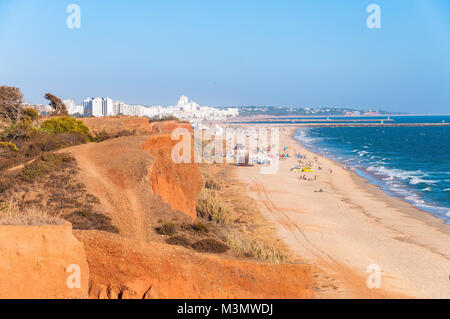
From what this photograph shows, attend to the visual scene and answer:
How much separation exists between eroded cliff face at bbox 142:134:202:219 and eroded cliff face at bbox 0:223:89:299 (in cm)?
645

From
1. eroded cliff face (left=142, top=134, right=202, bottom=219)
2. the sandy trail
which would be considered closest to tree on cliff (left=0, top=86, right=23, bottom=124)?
the sandy trail

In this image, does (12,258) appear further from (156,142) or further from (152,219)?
(156,142)

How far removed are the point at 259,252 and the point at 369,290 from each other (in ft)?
9.76

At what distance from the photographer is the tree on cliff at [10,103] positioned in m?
25.7

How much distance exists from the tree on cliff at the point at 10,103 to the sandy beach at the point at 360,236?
16697 millimetres

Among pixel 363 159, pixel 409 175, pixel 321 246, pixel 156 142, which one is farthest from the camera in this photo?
pixel 363 159

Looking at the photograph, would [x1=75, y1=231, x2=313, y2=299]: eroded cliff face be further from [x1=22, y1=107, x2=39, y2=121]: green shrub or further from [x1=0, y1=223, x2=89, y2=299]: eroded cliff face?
[x1=22, y1=107, x2=39, y2=121]: green shrub

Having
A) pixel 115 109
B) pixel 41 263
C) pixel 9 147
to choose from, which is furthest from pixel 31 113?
pixel 115 109

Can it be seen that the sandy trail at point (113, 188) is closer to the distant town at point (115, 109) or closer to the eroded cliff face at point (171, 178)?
Answer: the eroded cliff face at point (171, 178)

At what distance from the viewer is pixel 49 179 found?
12.0 m

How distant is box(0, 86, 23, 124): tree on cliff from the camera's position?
1011 inches

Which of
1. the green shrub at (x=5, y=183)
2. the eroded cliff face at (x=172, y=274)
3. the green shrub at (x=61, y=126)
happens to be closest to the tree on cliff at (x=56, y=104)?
the green shrub at (x=61, y=126)
